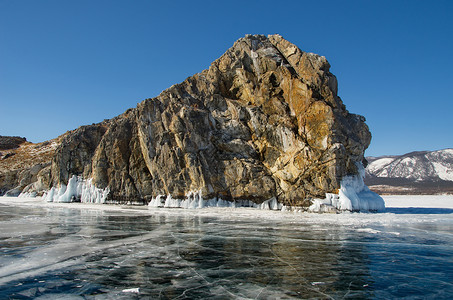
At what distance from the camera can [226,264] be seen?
12438mm

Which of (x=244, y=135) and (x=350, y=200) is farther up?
(x=244, y=135)

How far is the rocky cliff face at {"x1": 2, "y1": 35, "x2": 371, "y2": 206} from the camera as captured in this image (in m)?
39.3

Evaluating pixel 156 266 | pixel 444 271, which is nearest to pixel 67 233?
pixel 156 266

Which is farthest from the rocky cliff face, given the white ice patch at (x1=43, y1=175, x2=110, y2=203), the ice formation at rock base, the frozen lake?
the frozen lake

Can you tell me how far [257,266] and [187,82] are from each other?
153ft

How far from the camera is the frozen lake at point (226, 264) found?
9.13 meters

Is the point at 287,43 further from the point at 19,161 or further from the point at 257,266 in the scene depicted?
the point at 19,161

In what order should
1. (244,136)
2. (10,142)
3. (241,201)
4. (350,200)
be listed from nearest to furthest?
(350,200)
(241,201)
(244,136)
(10,142)

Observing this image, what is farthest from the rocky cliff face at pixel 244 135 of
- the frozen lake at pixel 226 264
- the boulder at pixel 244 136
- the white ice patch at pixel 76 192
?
the frozen lake at pixel 226 264

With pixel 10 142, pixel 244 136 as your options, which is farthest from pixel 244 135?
pixel 10 142

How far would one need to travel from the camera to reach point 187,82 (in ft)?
179

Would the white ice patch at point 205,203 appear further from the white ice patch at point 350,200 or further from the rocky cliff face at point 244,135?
the white ice patch at point 350,200

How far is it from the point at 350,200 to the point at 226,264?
2754 centimetres

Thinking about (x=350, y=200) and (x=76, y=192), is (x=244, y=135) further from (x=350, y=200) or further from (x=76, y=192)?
(x=76, y=192)
